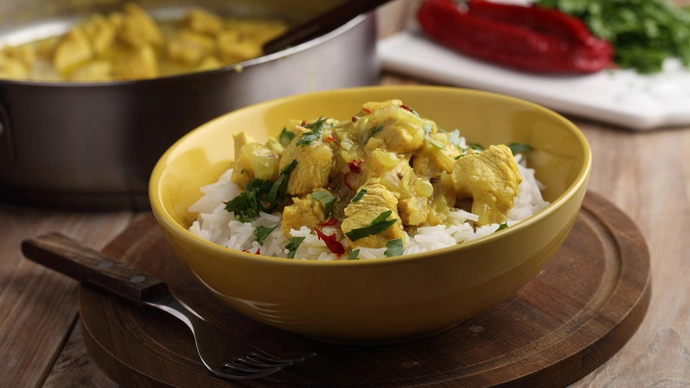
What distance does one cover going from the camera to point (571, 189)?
1.82m

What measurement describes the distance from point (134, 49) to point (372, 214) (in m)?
2.48

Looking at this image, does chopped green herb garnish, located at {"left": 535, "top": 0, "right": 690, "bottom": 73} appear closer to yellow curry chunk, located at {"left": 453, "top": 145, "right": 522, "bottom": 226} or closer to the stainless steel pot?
the stainless steel pot

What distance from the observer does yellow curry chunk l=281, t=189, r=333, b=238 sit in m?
1.92

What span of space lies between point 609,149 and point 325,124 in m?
1.72

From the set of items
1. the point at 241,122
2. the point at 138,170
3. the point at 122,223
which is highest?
the point at 241,122

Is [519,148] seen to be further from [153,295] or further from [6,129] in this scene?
[6,129]

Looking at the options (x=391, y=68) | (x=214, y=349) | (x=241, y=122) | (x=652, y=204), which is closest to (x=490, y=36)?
(x=391, y=68)

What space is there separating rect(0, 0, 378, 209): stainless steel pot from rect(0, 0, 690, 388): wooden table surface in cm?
13

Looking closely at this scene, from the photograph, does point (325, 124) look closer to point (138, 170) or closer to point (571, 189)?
point (571, 189)

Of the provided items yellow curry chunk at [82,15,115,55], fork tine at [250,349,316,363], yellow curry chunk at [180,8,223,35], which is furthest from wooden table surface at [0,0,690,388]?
yellow curry chunk at [180,8,223,35]

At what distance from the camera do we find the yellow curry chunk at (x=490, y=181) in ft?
6.33

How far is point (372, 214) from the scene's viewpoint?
70.1 inches

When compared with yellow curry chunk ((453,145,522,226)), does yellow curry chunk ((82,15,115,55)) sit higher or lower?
lower

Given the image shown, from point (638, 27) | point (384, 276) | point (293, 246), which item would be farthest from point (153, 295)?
point (638, 27)
